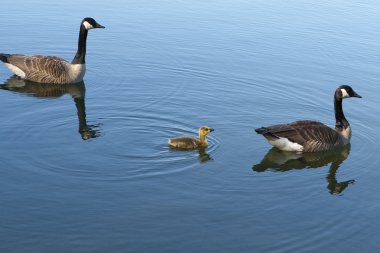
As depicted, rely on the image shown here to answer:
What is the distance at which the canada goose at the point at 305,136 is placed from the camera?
14.5 m

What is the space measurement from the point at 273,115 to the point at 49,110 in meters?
5.57

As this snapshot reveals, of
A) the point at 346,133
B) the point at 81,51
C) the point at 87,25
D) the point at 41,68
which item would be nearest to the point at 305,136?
the point at 346,133

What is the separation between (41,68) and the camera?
62.8 ft

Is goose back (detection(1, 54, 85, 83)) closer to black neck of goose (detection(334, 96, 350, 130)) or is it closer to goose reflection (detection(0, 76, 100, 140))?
goose reflection (detection(0, 76, 100, 140))

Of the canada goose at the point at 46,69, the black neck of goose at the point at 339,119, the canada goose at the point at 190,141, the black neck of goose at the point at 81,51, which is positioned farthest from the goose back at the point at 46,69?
the black neck of goose at the point at 339,119

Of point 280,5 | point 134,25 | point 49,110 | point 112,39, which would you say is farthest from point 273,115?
point 280,5

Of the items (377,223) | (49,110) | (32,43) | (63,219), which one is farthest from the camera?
(32,43)

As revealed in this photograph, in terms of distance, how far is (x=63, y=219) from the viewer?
35.7 ft

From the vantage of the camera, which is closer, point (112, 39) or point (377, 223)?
point (377, 223)

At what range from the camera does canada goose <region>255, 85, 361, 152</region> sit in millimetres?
14508

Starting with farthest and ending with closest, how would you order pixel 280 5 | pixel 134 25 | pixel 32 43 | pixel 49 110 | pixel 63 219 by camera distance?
pixel 280 5
pixel 134 25
pixel 32 43
pixel 49 110
pixel 63 219

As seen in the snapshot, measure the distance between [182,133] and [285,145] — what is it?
2328 millimetres

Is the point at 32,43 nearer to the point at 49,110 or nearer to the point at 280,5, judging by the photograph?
the point at 49,110

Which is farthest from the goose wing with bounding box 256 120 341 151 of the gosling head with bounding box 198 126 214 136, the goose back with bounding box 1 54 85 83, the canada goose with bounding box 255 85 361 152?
the goose back with bounding box 1 54 85 83
